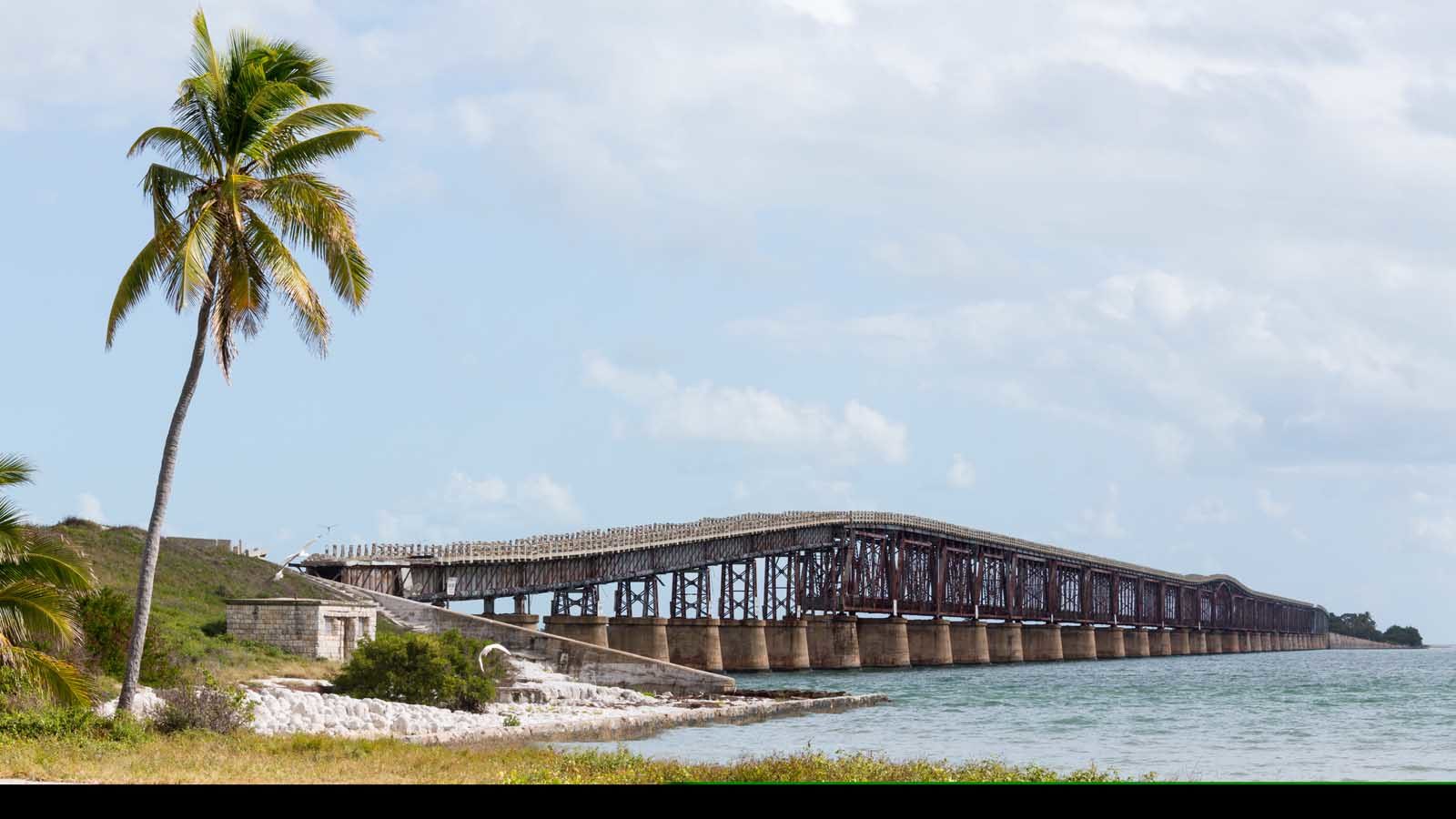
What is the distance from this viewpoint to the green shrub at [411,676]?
40.3 meters

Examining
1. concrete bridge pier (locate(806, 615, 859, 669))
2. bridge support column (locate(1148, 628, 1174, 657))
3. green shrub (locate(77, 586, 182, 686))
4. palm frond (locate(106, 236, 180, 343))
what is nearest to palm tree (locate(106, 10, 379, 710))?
palm frond (locate(106, 236, 180, 343))

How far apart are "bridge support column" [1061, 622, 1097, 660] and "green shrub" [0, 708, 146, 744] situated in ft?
449

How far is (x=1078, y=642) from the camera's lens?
512 ft

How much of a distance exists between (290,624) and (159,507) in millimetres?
23451

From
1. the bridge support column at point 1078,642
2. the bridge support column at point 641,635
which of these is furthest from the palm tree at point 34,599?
the bridge support column at point 1078,642

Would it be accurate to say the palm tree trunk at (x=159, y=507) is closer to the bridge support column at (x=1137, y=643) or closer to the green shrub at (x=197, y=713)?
the green shrub at (x=197, y=713)

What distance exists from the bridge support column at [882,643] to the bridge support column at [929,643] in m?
6.77

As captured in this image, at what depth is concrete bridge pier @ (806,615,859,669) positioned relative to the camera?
107812 mm

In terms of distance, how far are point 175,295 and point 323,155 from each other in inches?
135

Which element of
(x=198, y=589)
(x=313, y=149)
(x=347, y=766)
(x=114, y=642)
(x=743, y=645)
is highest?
(x=313, y=149)

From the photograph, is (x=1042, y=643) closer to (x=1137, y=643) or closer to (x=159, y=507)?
(x=1137, y=643)

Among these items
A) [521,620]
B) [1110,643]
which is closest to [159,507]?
[521,620]

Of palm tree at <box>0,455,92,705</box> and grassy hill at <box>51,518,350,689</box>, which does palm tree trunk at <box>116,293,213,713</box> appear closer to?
palm tree at <box>0,455,92,705</box>
